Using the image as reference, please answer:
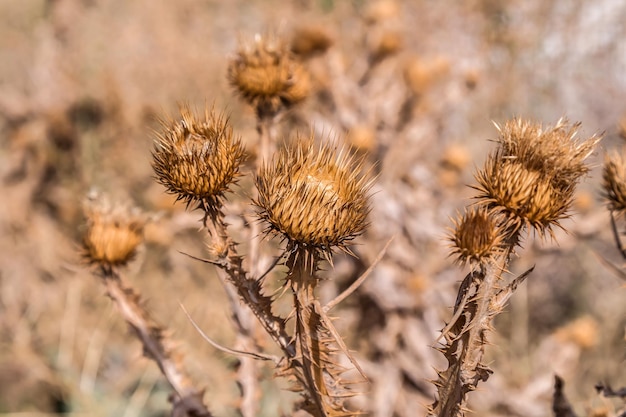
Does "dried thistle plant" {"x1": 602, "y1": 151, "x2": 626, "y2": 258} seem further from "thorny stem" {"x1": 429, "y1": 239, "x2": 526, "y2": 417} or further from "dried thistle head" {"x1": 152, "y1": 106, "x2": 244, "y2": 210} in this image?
"dried thistle head" {"x1": 152, "y1": 106, "x2": 244, "y2": 210}

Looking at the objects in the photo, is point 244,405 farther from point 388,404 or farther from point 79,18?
point 79,18

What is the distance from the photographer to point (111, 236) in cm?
129

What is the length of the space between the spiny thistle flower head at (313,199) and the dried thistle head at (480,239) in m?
0.18

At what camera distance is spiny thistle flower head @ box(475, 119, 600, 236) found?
837 mm

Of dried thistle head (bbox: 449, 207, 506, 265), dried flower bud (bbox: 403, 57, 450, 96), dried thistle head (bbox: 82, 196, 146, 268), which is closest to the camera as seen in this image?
dried thistle head (bbox: 449, 207, 506, 265)

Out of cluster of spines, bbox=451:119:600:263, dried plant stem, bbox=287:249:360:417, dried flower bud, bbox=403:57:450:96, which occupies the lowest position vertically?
dried plant stem, bbox=287:249:360:417

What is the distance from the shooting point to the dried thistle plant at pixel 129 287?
1.13m

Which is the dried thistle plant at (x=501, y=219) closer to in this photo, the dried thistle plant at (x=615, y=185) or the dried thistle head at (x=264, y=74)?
the dried thistle plant at (x=615, y=185)

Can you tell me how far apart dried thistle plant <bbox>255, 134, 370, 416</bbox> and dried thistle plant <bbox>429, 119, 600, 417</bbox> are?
0.17 m

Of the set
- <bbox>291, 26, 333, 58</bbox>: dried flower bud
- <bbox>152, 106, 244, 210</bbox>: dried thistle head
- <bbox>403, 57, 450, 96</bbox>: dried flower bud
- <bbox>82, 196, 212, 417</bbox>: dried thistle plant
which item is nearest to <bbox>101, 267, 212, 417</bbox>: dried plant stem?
<bbox>82, 196, 212, 417</bbox>: dried thistle plant

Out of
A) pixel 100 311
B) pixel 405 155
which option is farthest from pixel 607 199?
pixel 100 311

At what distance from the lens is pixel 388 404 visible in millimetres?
2605

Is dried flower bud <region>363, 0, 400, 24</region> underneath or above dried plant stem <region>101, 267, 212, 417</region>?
above

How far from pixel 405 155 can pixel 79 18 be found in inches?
120
